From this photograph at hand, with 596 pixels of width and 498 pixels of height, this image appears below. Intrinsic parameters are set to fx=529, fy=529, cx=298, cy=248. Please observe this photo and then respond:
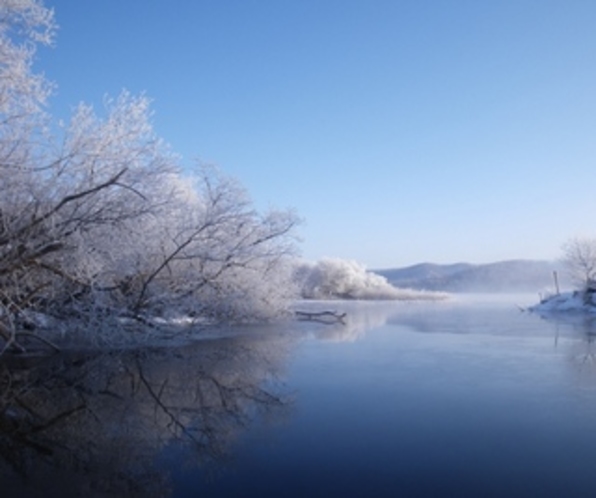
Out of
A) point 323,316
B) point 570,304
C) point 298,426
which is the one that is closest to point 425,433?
point 298,426

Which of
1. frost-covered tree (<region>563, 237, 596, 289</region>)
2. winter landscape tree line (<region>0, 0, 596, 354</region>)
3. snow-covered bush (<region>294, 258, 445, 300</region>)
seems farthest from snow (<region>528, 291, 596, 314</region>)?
winter landscape tree line (<region>0, 0, 596, 354</region>)

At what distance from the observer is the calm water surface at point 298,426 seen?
13.1 ft

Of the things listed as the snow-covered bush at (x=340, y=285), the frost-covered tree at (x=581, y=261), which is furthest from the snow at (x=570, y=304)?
the snow-covered bush at (x=340, y=285)

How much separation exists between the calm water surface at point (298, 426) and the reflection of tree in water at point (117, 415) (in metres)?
0.02

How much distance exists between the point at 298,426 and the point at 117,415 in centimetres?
198

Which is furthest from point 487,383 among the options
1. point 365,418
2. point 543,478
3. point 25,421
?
point 25,421

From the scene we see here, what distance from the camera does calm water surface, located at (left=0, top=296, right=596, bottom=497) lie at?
3986 mm

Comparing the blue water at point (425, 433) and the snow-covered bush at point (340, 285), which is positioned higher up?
the snow-covered bush at point (340, 285)

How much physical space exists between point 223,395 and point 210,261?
28.3 ft

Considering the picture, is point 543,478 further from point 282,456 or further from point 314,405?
point 314,405

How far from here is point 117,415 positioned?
573 centimetres

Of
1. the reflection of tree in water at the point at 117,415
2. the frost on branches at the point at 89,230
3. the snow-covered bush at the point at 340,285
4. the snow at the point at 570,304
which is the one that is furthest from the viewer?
the snow-covered bush at the point at 340,285

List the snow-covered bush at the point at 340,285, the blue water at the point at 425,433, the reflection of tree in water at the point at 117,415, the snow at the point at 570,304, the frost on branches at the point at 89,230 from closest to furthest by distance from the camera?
the blue water at the point at 425,433, the reflection of tree in water at the point at 117,415, the frost on branches at the point at 89,230, the snow at the point at 570,304, the snow-covered bush at the point at 340,285

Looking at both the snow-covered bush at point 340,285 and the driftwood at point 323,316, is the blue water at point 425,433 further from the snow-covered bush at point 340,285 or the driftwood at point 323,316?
the snow-covered bush at point 340,285
